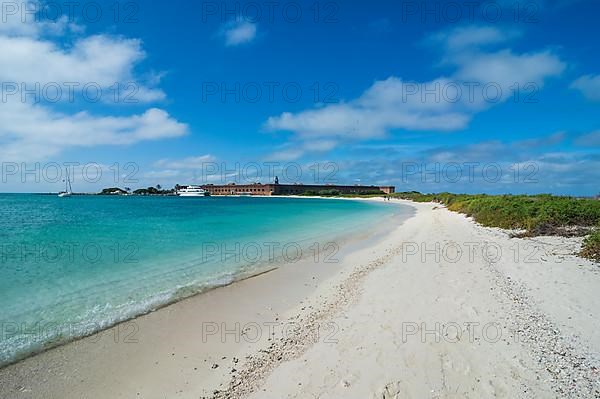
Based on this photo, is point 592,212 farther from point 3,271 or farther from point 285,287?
point 3,271

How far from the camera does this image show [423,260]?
40.6ft

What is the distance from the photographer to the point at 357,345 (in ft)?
18.4

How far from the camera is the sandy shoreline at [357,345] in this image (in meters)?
4.54

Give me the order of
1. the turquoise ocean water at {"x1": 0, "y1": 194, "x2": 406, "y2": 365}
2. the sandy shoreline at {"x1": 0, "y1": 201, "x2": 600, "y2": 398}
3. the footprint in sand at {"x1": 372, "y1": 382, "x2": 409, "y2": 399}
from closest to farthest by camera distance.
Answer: the footprint in sand at {"x1": 372, "y1": 382, "x2": 409, "y2": 399} < the sandy shoreline at {"x1": 0, "y1": 201, "x2": 600, "y2": 398} < the turquoise ocean water at {"x1": 0, "y1": 194, "x2": 406, "y2": 365}

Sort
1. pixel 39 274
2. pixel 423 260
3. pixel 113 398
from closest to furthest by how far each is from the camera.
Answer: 1. pixel 113 398
2. pixel 39 274
3. pixel 423 260

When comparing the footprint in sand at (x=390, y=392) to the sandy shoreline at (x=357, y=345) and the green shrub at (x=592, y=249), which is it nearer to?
the sandy shoreline at (x=357, y=345)

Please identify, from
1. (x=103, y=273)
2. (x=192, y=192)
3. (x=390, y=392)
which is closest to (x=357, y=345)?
(x=390, y=392)

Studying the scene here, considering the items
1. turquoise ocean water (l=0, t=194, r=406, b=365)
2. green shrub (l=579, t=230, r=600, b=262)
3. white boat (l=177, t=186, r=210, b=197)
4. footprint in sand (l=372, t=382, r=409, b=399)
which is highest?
white boat (l=177, t=186, r=210, b=197)

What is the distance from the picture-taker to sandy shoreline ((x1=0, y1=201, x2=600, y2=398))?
454 centimetres

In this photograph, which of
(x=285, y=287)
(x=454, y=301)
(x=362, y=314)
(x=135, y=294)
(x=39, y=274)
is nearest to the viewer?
(x=362, y=314)

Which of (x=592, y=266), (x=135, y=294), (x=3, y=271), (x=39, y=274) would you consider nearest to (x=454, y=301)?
(x=592, y=266)

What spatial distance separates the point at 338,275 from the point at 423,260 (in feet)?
11.6

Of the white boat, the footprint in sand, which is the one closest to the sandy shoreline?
the footprint in sand

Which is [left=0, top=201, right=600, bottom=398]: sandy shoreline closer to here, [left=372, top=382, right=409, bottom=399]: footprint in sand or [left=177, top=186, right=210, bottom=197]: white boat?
[left=372, top=382, right=409, bottom=399]: footprint in sand
